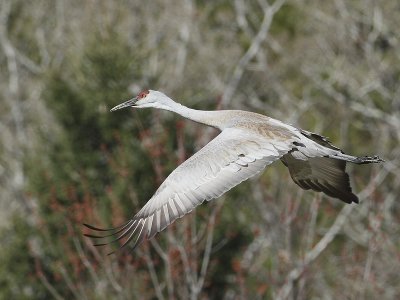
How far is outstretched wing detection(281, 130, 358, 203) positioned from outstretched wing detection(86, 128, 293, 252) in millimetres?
1144

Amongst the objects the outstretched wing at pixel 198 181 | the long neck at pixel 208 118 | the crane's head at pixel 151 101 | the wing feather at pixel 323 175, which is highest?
the crane's head at pixel 151 101

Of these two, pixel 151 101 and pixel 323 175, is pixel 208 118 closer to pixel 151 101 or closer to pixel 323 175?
pixel 151 101

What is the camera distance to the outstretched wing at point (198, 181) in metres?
8.12

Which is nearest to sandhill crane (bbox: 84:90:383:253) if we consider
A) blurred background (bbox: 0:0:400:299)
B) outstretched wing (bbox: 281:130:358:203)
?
outstretched wing (bbox: 281:130:358:203)

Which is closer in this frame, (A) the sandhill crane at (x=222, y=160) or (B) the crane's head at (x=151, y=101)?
(A) the sandhill crane at (x=222, y=160)

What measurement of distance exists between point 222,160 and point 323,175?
1750 mm

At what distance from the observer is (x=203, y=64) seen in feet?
87.9

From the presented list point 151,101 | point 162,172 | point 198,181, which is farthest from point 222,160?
point 162,172

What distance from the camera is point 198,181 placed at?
26.8 ft

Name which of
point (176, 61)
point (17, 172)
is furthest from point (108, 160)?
point (176, 61)

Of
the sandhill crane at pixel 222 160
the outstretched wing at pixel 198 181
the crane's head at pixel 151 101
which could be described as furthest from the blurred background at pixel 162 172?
the outstretched wing at pixel 198 181

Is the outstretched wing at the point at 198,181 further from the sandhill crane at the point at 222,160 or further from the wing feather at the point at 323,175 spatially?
the wing feather at the point at 323,175

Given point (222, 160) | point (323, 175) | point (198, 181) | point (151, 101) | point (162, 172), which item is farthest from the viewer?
point (162, 172)

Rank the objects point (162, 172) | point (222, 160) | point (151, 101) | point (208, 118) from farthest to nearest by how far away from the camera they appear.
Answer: point (162, 172), point (151, 101), point (208, 118), point (222, 160)
